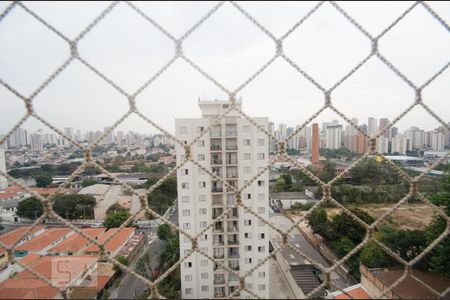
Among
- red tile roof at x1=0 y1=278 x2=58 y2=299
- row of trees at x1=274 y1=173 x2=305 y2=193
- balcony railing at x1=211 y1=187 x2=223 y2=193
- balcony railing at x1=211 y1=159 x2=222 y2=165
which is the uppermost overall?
balcony railing at x1=211 y1=159 x2=222 y2=165

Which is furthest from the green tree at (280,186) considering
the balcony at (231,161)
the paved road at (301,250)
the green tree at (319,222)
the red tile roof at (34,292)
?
the red tile roof at (34,292)

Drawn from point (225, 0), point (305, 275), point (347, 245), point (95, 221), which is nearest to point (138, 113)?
point (225, 0)

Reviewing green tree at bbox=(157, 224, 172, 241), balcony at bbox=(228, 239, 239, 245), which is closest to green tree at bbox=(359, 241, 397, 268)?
balcony at bbox=(228, 239, 239, 245)

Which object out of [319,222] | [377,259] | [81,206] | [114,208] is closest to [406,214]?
[319,222]

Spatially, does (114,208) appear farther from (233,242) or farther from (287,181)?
(287,181)

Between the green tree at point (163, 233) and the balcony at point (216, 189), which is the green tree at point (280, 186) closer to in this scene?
the green tree at point (163, 233)

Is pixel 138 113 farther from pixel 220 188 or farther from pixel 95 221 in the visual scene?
pixel 95 221

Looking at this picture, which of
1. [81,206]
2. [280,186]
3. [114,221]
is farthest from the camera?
[280,186]

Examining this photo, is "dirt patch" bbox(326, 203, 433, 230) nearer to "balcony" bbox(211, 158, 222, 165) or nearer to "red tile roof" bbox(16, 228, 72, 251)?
"balcony" bbox(211, 158, 222, 165)

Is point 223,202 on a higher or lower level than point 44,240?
higher
